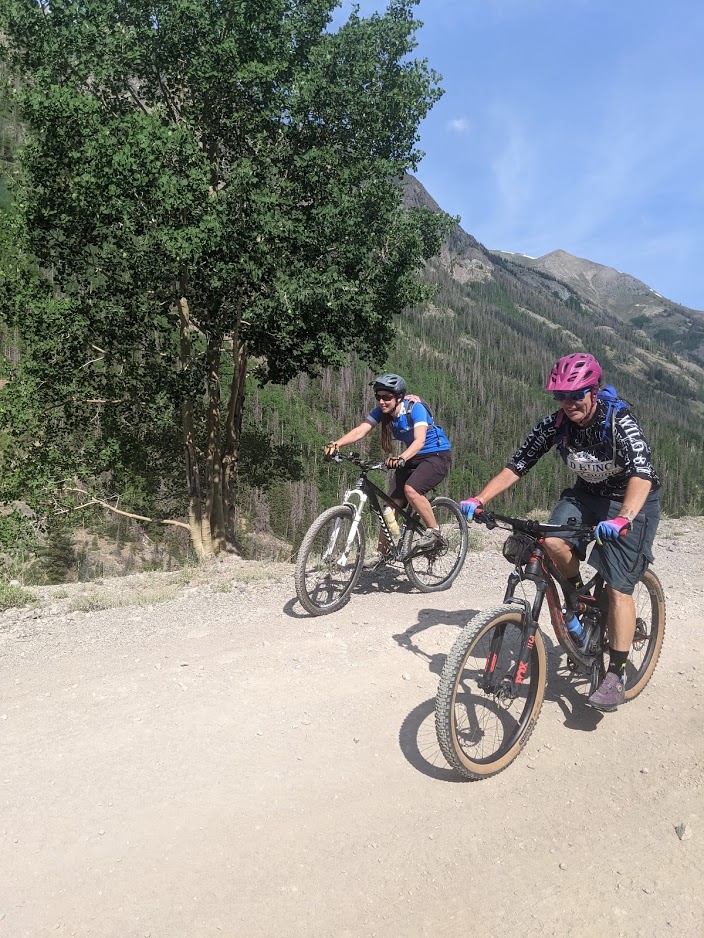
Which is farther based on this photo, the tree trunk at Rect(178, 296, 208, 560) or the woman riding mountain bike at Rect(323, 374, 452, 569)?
the tree trunk at Rect(178, 296, 208, 560)

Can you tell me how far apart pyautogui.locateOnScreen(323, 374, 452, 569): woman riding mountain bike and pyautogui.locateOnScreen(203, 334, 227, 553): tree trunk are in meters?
6.63

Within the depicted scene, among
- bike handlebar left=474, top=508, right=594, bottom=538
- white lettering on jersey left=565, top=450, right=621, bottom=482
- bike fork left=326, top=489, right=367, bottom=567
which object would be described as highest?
white lettering on jersey left=565, top=450, right=621, bottom=482

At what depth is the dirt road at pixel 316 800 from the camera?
9.52 feet

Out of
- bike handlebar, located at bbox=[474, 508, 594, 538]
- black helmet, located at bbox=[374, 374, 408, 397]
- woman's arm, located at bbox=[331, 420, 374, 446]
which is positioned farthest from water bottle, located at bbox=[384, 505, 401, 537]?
bike handlebar, located at bbox=[474, 508, 594, 538]

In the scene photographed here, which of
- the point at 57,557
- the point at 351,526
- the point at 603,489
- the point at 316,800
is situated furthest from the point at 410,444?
the point at 57,557

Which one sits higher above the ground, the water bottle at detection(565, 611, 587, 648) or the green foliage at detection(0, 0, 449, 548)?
the green foliage at detection(0, 0, 449, 548)

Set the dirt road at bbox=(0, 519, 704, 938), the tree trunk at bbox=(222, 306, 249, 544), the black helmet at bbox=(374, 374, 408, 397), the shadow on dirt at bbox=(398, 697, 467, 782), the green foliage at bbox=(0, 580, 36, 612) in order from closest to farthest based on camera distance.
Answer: the dirt road at bbox=(0, 519, 704, 938), the shadow on dirt at bbox=(398, 697, 467, 782), the green foliage at bbox=(0, 580, 36, 612), the black helmet at bbox=(374, 374, 408, 397), the tree trunk at bbox=(222, 306, 249, 544)

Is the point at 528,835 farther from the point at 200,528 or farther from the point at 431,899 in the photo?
the point at 200,528

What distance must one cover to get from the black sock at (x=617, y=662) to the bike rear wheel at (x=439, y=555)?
3.38 metres

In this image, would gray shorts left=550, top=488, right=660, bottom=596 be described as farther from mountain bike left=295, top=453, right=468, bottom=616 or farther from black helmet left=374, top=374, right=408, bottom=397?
black helmet left=374, top=374, right=408, bottom=397

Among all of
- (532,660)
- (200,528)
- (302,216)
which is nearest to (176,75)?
(302,216)

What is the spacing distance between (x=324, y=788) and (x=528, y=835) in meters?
1.26

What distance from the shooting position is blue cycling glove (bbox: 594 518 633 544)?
4012 mm

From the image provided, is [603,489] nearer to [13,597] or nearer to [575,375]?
[575,375]
